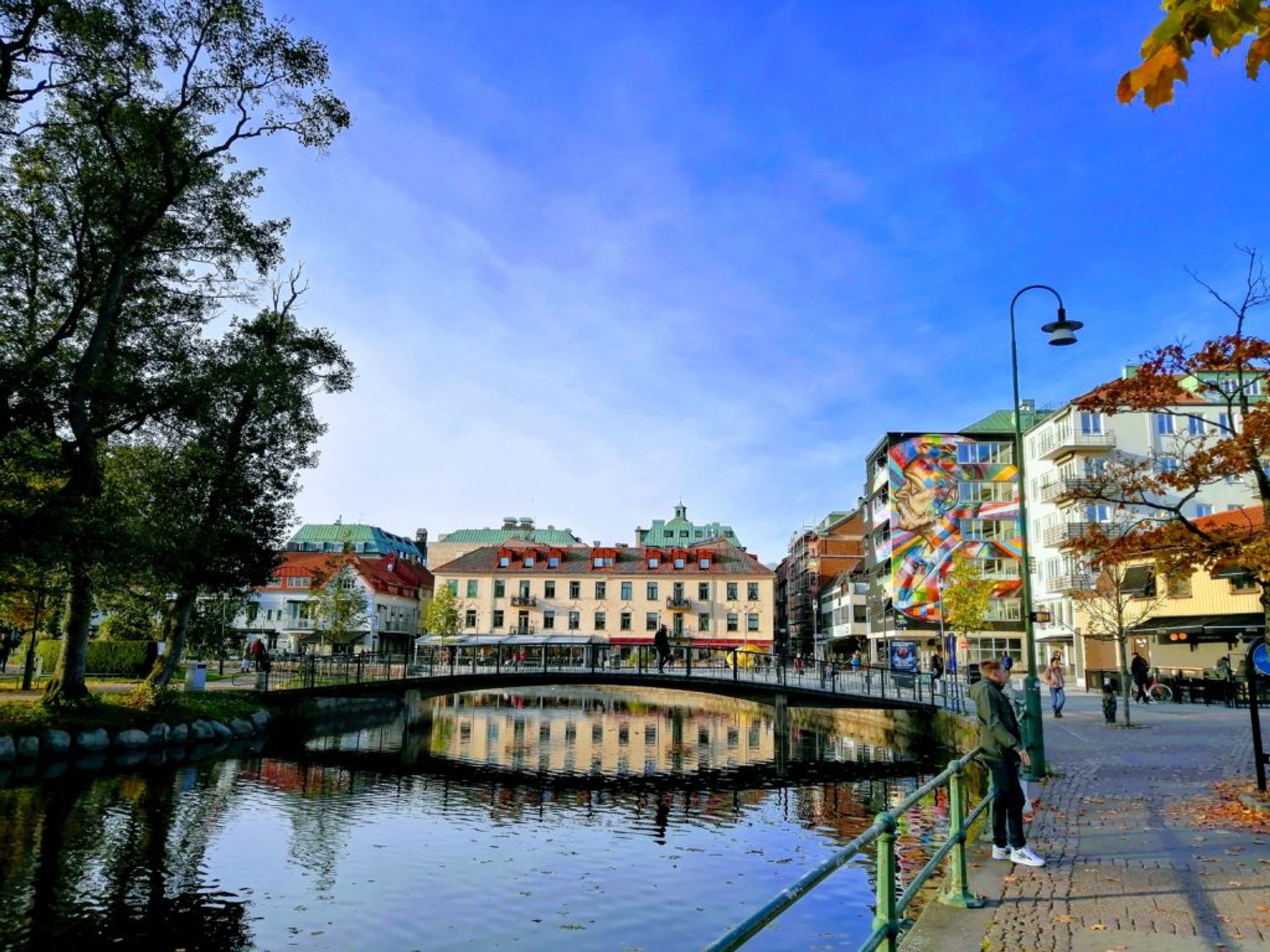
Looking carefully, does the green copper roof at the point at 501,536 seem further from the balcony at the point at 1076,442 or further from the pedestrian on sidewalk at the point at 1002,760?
the pedestrian on sidewalk at the point at 1002,760

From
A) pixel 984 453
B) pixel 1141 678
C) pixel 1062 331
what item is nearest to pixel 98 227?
pixel 1062 331

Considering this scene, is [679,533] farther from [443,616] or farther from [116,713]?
[116,713]

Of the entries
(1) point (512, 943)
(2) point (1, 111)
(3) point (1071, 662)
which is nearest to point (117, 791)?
(1) point (512, 943)

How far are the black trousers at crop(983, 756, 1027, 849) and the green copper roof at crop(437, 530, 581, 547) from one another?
3894 inches

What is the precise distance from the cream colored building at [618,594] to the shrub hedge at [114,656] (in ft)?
135

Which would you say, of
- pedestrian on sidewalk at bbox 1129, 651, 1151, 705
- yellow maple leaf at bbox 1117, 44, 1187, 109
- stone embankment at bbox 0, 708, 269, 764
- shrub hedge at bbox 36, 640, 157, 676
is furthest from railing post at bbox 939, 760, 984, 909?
shrub hedge at bbox 36, 640, 157, 676

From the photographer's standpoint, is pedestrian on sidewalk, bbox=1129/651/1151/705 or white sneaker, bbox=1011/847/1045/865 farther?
pedestrian on sidewalk, bbox=1129/651/1151/705

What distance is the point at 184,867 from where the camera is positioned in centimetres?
1391

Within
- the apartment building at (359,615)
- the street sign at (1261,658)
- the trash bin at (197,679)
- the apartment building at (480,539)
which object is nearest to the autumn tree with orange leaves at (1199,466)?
the street sign at (1261,658)

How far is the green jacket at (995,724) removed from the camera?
9336 mm

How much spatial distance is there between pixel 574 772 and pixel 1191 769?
1595 cm

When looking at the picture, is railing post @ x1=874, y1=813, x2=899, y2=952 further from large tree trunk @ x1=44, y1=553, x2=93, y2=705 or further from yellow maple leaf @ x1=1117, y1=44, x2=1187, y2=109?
large tree trunk @ x1=44, y1=553, x2=93, y2=705

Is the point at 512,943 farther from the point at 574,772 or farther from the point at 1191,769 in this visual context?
the point at 574,772

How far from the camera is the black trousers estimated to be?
9.38 metres
